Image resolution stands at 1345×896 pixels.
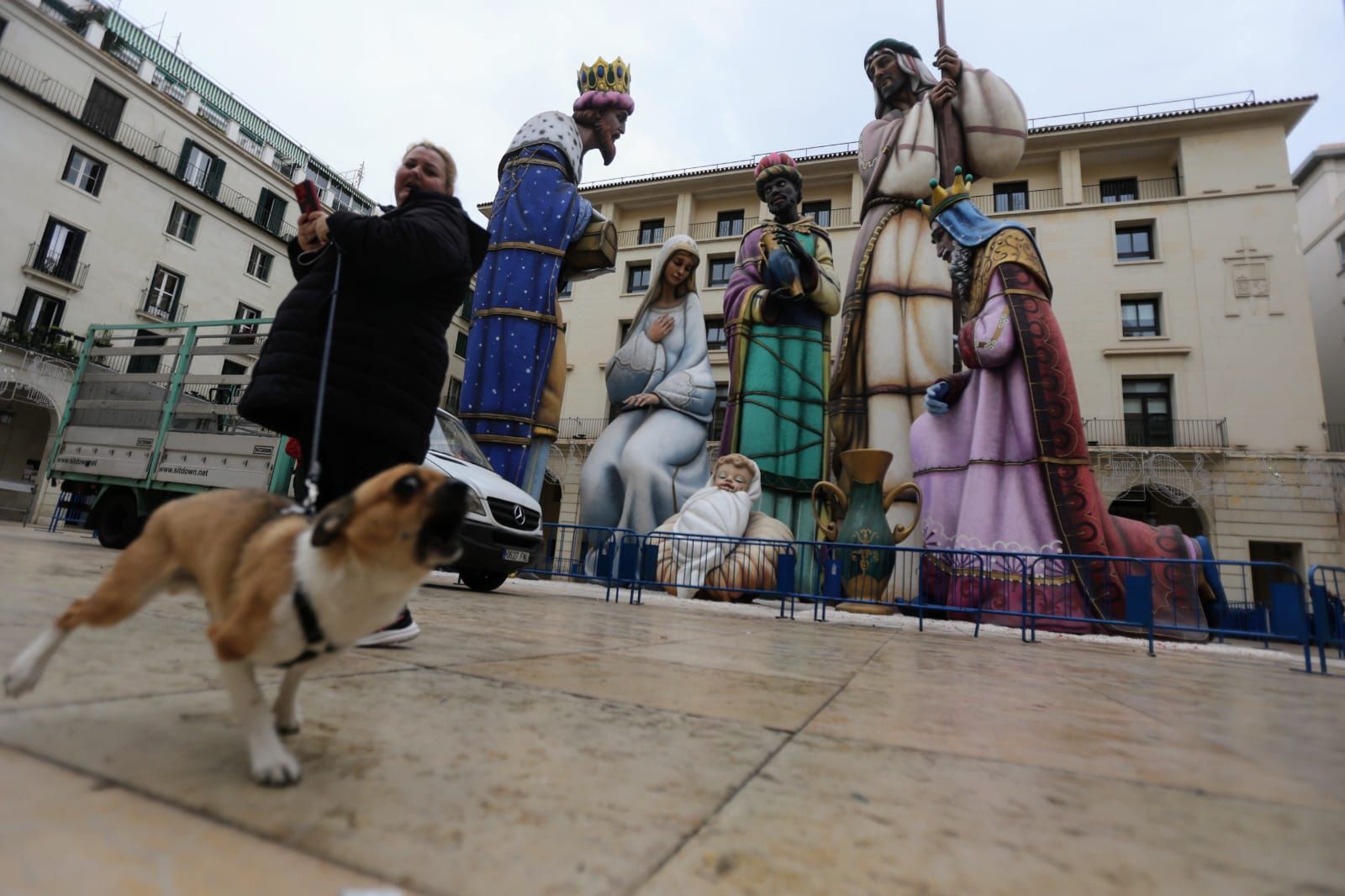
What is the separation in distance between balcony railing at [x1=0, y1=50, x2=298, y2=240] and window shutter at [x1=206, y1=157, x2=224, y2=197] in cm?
3

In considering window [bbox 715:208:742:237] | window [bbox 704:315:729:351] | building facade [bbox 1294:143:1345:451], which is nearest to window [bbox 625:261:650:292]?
window [bbox 715:208:742:237]

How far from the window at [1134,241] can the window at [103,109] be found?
30.8m

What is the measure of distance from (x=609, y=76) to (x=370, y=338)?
952cm

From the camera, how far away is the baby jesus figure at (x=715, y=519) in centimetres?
817

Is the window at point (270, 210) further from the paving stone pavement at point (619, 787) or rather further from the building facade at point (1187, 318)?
the paving stone pavement at point (619, 787)

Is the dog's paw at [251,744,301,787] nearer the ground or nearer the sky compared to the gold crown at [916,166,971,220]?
nearer the ground

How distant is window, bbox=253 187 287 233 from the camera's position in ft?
85.0

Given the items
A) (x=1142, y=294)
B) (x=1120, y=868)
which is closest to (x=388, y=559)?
(x=1120, y=868)

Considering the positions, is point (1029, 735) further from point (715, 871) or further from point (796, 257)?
point (796, 257)

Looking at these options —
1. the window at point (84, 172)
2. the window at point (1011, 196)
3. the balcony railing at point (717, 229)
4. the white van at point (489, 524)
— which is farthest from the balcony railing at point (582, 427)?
the white van at point (489, 524)

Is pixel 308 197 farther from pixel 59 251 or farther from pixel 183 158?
pixel 183 158

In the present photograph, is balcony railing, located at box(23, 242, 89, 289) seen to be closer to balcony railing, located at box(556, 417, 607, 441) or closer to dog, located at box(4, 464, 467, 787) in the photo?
balcony railing, located at box(556, 417, 607, 441)

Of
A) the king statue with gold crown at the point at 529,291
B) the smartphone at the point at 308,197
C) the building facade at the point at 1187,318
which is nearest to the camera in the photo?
the smartphone at the point at 308,197

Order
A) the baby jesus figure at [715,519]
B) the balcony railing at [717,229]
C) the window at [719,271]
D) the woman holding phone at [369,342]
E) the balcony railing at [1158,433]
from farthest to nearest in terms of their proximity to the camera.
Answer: the balcony railing at [717,229] → the window at [719,271] → the balcony railing at [1158,433] → the baby jesus figure at [715,519] → the woman holding phone at [369,342]
